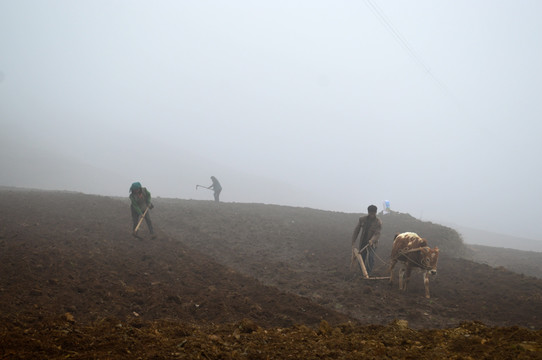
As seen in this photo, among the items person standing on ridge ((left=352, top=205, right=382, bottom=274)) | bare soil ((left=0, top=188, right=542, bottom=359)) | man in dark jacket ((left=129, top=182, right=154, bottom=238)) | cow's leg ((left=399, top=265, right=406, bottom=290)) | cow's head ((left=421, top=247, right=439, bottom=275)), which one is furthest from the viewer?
man in dark jacket ((left=129, top=182, right=154, bottom=238))

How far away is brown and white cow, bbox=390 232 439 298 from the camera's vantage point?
349 inches

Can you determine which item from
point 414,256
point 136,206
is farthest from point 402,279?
point 136,206

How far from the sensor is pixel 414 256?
9.16 m

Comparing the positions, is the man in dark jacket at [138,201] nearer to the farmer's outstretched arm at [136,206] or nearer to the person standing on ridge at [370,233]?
the farmer's outstretched arm at [136,206]

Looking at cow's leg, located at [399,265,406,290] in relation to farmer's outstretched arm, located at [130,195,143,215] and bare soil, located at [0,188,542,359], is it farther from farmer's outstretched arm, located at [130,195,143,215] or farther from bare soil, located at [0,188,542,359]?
farmer's outstretched arm, located at [130,195,143,215]

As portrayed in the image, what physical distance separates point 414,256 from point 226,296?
502cm

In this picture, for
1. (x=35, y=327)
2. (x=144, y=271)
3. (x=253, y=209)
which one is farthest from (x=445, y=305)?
(x=253, y=209)

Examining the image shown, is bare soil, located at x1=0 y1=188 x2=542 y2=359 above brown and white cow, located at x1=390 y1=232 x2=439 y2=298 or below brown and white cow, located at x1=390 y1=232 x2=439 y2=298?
below

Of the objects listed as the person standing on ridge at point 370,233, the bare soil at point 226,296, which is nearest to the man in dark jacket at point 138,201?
the bare soil at point 226,296

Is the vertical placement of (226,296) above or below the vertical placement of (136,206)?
below

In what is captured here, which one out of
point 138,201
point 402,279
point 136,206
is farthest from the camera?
point 138,201

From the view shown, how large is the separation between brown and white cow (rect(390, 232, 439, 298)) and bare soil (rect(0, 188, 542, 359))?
0.50 m

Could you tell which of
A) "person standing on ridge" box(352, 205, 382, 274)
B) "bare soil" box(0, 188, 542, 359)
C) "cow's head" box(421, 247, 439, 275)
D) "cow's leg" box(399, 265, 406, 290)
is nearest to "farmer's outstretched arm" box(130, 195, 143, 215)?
"bare soil" box(0, 188, 542, 359)

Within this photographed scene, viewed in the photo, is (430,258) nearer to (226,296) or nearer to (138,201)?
(226,296)
